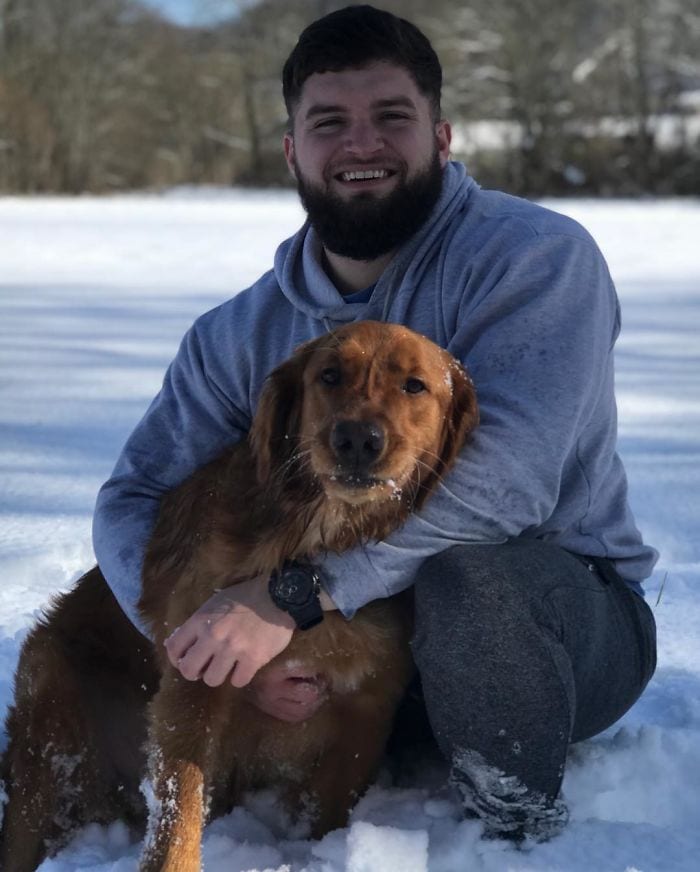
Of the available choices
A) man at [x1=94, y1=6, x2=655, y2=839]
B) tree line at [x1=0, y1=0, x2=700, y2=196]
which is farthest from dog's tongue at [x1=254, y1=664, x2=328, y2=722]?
tree line at [x1=0, y1=0, x2=700, y2=196]

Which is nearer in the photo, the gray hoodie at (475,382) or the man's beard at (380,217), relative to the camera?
the gray hoodie at (475,382)

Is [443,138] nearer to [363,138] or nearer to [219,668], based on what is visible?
[363,138]

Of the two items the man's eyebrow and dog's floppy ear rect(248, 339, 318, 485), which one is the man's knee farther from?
the man's eyebrow

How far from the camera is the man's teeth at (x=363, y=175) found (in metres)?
2.84

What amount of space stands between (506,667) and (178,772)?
69 cm

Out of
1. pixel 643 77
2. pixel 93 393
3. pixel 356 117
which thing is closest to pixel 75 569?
pixel 356 117

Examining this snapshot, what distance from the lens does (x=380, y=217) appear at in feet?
8.98

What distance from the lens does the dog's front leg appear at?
6.95 ft

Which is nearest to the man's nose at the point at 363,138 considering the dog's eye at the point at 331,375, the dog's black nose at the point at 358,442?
the dog's eye at the point at 331,375

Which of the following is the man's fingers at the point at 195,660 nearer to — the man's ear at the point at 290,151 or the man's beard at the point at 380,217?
the man's beard at the point at 380,217

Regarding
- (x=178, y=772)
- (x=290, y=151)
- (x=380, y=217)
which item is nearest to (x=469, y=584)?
(x=178, y=772)

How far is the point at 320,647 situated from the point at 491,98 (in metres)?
30.5

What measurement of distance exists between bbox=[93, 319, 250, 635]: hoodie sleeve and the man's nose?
0.60 meters

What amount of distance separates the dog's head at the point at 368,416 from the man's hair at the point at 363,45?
84 cm
